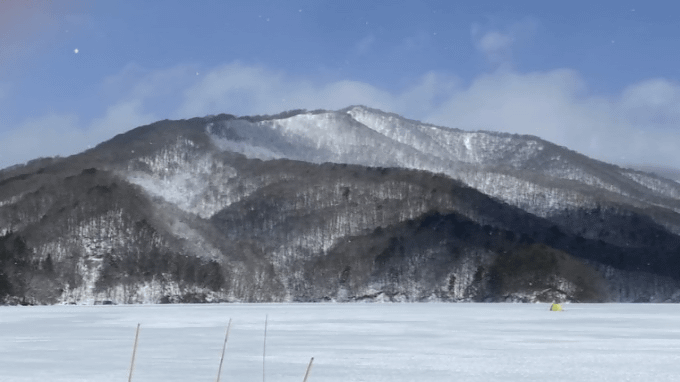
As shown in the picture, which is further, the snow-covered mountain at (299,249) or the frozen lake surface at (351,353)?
the snow-covered mountain at (299,249)

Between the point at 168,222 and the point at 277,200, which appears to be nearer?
the point at 168,222

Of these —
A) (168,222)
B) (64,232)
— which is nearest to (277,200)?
(168,222)

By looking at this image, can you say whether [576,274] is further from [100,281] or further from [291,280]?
[100,281]

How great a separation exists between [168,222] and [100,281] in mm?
30148

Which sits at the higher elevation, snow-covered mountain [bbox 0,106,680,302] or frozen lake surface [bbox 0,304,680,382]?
snow-covered mountain [bbox 0,106,680,302]

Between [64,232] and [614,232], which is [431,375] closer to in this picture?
[64,232]

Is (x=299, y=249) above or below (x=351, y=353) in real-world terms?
above

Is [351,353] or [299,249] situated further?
[299,249]

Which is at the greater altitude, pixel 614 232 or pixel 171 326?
pixel 614 232

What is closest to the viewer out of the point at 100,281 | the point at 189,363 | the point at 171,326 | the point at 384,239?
the point at 189,363

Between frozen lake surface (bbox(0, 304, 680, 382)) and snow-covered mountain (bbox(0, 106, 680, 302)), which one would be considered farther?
snow-covered mountain (bbox(0, 106, 680, 302))

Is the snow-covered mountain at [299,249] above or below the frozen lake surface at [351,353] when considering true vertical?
above

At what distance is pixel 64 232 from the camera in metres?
160

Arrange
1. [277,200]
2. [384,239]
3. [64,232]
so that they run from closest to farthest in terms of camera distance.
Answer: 1. [64,232]
2. [384,239]
3. [277,200]
